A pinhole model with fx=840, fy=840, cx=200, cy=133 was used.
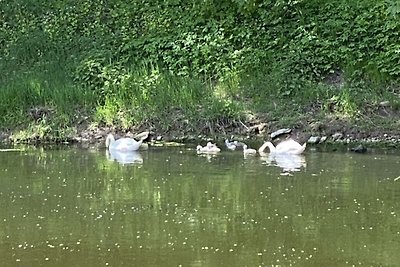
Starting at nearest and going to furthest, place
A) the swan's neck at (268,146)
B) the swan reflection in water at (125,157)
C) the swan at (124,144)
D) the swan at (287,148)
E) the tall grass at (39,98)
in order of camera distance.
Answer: the swan reflection in water at (125,157), the swan at (287,148), the swan's neck at (268,146), the swan at (124,144), the tall grass at (39,98)

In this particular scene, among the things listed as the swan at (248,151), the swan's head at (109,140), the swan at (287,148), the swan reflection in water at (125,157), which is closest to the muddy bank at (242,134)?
the swan's head at (109,140)

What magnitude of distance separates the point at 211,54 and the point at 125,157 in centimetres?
443

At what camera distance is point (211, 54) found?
16.2 m

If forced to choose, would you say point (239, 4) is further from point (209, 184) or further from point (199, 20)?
point (209, 184)

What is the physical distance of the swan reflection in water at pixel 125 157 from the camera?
12.0 m

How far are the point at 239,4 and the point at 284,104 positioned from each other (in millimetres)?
2885

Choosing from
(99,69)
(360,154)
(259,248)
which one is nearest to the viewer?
(259,248)

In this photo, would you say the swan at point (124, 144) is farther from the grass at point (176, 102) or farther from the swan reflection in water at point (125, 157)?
the grass at point (176, 102)

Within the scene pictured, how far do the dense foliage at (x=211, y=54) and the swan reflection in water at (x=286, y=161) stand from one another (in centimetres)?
269

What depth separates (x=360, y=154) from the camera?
39.8ft

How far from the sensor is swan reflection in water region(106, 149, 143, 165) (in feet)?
39.4

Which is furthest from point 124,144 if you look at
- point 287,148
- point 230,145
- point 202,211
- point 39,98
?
point 202,211

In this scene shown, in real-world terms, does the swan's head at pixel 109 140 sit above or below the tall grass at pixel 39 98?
below

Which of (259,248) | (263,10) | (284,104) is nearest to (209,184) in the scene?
(259,248)
